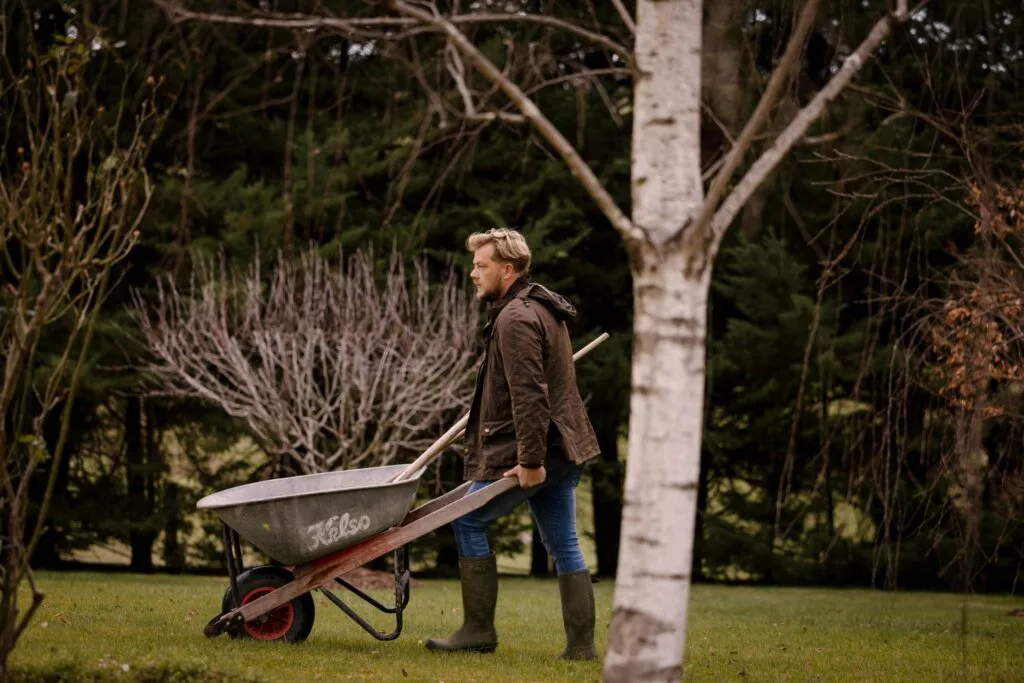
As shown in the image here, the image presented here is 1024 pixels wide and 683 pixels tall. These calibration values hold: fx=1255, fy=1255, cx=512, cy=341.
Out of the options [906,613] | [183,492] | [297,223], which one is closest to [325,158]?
[297,223]

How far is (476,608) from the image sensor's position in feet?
17.3

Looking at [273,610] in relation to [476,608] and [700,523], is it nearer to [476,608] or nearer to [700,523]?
[476,608]

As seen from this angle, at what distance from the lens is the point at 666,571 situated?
3535 millimetres

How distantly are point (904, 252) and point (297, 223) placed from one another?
6001 millimetres

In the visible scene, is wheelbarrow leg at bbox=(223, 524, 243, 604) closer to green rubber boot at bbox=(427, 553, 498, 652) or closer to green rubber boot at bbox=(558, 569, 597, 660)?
green rubber boot at bbox=(427, 553, 498, 652)

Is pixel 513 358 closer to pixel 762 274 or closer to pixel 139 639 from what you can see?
pixel 139 639

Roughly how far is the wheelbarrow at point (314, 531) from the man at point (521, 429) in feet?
0.50

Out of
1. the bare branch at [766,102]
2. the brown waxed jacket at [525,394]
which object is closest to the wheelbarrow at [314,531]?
the brown waxed jacket at [525,394]

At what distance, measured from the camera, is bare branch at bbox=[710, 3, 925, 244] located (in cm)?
358

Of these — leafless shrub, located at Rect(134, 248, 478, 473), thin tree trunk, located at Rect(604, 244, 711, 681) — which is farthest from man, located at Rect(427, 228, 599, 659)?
leafless shrub, located at Rect(134, 248, 478, 473)

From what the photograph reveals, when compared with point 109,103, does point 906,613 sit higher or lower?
lower

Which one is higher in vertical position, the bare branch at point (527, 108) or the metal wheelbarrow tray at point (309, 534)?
the bare branch at point (527, 108)

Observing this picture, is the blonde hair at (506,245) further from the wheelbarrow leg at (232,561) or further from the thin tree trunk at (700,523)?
the thin tree trunk at (700,523)

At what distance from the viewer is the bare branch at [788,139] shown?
3.58 metres
